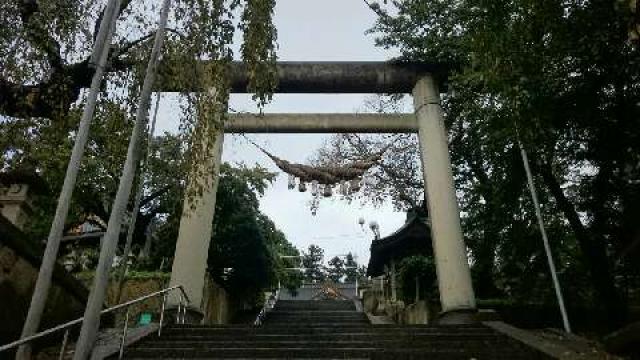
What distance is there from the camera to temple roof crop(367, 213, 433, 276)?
16469 mm

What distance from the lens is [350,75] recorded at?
12617 millimetres

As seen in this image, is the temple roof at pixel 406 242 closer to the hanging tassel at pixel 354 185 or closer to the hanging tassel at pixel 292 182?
the hanging tassel at pixel 354 185

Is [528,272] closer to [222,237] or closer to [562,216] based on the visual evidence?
[562,216]

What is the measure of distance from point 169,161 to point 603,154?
11.1 m

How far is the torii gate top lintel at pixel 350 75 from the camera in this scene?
1252 cm

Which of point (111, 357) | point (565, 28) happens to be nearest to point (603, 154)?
point (565, 28)

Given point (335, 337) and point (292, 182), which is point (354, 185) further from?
point (335, 337)

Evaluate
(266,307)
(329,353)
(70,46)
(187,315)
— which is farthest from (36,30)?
(266,307)

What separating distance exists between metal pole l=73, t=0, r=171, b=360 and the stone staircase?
1726mm

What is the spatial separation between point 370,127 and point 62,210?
8.48 metres

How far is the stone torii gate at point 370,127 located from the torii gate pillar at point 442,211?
0.02 meters

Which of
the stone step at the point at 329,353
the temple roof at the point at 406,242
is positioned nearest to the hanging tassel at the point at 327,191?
the temple roof at the point at 406,242

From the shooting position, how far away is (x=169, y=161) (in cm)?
1438

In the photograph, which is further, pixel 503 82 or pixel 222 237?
pixel 222 237
